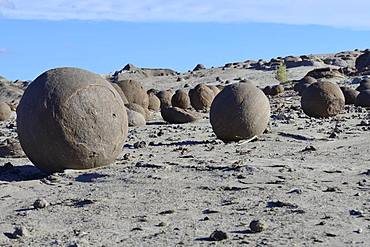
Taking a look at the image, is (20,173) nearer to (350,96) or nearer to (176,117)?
(176,117)

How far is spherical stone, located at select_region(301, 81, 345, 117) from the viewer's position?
20.6 metres

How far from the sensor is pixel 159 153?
43.7 ft

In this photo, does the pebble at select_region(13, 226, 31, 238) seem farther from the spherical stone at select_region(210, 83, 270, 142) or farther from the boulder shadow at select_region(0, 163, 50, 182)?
the spherical stone at select_region(210, 83, 270, 142)

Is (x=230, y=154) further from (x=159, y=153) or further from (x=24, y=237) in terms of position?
→ (x=24, y=237)

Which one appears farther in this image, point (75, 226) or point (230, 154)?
point (230, 154)

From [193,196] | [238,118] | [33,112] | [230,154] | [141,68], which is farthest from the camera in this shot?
[141,68]

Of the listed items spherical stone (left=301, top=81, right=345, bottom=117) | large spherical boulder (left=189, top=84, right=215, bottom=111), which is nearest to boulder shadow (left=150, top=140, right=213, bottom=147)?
spherical stone (left=301, top=81, right=345, bottom=117)

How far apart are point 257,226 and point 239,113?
760cm

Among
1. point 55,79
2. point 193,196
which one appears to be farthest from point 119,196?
point 55,79

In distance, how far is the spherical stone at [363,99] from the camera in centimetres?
2483

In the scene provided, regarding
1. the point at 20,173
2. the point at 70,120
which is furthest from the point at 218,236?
A: the point at 20,173

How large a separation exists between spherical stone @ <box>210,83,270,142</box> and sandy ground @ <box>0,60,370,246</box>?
412 mm

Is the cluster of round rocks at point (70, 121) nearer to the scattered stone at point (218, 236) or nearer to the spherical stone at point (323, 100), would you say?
the scattered stone at point (218, 236)

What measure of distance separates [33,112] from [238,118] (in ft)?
16.5
